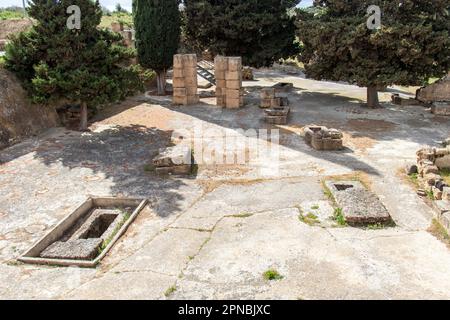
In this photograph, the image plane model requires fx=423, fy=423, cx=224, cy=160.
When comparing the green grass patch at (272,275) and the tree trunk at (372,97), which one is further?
the tree trunk at (372,97)

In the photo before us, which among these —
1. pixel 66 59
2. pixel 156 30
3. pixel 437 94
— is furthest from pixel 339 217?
pixel 156 30

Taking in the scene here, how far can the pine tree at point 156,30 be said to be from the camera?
1942 cm

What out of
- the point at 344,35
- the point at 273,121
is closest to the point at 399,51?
the point at 344,35

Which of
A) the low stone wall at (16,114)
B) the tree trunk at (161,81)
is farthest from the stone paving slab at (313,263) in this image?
the tree trunk at (161,81)

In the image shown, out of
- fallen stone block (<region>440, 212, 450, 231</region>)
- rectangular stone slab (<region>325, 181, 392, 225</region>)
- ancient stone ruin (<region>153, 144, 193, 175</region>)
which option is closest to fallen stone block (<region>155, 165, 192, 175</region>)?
ancient stone ruin (<region>153, 144, 193, 175</region>)

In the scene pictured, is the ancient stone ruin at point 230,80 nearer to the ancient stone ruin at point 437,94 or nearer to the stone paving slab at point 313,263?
the ancient stone ruin at point 437,94

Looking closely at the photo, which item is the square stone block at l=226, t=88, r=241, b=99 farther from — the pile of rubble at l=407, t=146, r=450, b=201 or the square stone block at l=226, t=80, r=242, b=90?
the pile of rubble at l=407, t=146, r=450, b=201

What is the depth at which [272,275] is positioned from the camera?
632 cm

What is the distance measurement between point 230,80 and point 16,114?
28.1 ft

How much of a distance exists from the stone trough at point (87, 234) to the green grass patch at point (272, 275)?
275 cm

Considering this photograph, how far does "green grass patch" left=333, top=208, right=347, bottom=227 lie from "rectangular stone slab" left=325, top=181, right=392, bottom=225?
0.27 ft

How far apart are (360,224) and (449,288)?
2.18 metres

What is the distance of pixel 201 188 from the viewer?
9930 millimetres
